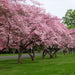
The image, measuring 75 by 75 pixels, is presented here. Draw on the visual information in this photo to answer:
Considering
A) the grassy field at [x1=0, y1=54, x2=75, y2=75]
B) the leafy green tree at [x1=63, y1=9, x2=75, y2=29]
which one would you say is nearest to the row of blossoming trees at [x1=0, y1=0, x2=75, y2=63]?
the grassy field at [x1=0, y1=54, x2=75, y2=75]

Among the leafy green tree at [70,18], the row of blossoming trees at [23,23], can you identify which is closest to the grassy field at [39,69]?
the row of blossoming trees at [23,23]

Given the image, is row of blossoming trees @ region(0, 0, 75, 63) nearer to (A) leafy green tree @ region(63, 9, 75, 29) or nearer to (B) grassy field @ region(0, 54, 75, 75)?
(B) grassy field @ region(0, 54, 75, 75)

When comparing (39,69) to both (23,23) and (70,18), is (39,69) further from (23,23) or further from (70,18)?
(70,18)

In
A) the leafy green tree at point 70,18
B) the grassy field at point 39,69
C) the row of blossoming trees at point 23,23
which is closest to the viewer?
the grassy field at point 39,69

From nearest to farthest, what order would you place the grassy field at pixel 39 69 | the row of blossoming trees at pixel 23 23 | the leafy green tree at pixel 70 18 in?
1. the grassy field at pixel 39 69
2. the row of blossoming trees at pixel 23 23
3. the leafy green tree at pixel 70 18

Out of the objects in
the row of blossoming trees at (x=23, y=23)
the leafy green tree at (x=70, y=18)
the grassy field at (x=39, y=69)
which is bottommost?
the grassy field at (x=39, y=69)

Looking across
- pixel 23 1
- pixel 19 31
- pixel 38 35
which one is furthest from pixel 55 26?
pixel 19 31

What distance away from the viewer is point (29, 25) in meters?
15.5

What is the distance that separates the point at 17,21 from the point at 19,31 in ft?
3.18

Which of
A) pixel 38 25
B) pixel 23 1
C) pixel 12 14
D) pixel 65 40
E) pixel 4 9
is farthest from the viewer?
pixel 65 40

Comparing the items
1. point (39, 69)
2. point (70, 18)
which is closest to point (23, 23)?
point (39, 69)

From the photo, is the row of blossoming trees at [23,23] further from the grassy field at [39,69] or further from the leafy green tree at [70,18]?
the leafy green tree at [70,18]

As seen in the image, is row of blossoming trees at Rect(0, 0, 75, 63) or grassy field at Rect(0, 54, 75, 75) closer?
grassy field at Rect(0, 54, 75, 75)

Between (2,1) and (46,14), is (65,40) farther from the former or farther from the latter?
(2,1)
